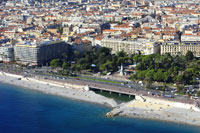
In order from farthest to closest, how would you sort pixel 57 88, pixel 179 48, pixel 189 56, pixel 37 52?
pixel 179 48 → pixel 37 52 → pixel 189 56 → pixel 57 88

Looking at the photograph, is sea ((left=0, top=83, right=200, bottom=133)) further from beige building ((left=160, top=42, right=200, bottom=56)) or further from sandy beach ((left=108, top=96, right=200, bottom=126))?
beige building ((left=160, top=42, right=200, bottom=56))

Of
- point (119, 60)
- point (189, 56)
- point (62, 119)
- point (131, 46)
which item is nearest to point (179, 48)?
point (189, 56)

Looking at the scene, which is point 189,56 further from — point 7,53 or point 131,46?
point 7,53

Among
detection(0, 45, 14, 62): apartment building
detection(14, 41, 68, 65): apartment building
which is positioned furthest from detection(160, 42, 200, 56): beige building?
detection(0, 45, 14, 62): apartment building

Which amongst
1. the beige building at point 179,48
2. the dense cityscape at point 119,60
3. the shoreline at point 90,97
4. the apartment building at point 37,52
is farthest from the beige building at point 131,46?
the shoreline at point 90,97

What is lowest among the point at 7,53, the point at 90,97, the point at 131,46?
the point at 90,97

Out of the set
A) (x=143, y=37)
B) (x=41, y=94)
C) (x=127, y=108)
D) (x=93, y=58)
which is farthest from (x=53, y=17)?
(x=127, y=108)

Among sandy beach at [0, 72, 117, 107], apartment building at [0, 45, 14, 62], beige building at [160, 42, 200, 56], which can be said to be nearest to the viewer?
sandy beach at [0, 72, 117, 107]
